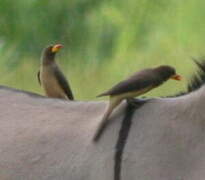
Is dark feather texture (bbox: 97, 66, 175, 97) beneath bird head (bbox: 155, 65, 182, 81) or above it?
above

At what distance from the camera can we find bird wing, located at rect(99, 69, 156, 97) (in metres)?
1.25

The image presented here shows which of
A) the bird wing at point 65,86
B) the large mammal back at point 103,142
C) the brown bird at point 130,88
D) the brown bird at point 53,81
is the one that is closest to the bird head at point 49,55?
the brown bird at point 53,81

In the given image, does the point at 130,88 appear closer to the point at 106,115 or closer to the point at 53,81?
the point at 106,115

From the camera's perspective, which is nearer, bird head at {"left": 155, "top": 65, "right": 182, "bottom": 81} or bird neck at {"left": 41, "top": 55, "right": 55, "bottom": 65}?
bird head at {"left": 155, "top": 65, "right": 182, "bottom": 81}

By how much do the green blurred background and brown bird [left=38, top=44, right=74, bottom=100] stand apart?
41cm

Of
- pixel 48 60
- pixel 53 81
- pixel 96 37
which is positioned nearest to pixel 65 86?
pixel 53 81

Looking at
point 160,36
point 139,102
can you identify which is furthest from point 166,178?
point 160,36

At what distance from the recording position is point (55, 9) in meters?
3.05

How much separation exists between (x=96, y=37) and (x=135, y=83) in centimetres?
174

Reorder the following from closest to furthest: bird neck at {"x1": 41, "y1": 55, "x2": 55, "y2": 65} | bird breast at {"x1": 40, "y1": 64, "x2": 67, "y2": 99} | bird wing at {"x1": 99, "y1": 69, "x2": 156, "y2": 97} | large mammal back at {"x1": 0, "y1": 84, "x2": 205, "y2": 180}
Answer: large mammal back at {"x1": 0, "y1": 84, "x2": 205, "y2": 180}, bird wing at {"x1": 99, "y1": 69, "x2": 156, "y2": 97}, bird breast at {"x1": 40, "y1": 64, "x2": 67, "y2": 99}, bird neck at {"x1": 41, "y1": 55, "x2": 55, "y2": 65}

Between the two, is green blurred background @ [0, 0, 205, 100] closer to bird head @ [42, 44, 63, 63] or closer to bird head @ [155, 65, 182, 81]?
bird head @ [42, 44, 63, 63]

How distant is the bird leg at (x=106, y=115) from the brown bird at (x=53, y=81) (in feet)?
1.97

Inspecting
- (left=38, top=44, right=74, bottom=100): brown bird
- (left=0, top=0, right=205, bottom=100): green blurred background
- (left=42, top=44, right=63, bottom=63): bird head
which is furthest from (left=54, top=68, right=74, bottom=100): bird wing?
(left=0, top=0, right=205, bottom=100): green blurred background

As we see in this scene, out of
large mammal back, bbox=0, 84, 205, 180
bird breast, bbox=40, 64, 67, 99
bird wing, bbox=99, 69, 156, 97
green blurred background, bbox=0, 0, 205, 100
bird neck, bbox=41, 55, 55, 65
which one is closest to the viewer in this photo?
large mammal back, bbox=0, 84, 205, 180
